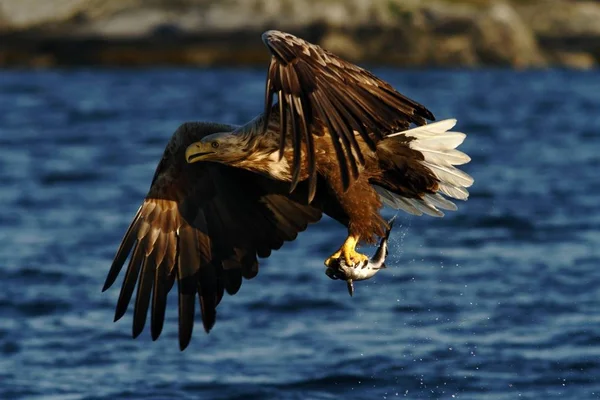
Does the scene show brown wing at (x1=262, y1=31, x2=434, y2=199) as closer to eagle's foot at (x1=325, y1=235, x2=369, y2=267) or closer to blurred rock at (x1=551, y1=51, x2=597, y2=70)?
eagle's foot at (x1=325, y1=235, x2=369, y2=267)

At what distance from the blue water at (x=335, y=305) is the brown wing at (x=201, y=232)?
0.95m

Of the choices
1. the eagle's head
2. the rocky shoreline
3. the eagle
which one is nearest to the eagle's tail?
the eagle

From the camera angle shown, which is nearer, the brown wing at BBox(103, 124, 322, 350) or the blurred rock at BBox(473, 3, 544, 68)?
the brown wing at BBox(103, 124, 322, 350)

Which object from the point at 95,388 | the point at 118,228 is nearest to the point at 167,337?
the point at 95,388

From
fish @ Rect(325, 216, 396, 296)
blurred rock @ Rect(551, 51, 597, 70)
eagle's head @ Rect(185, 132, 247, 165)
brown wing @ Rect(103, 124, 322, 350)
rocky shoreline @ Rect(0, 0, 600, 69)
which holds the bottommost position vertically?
fish @ Rect(325, 216, 396, 296)

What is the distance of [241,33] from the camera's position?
40.9 meters

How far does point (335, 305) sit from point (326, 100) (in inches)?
165

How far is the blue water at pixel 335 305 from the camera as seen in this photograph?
23.5ft

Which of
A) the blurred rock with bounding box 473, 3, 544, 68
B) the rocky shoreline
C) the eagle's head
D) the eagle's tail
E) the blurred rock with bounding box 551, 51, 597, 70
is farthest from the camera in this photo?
the blurred rock with bounding box 551, 51, 597, 70

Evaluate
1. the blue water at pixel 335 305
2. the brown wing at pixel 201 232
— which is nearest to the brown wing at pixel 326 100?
the brown wing at pixel 201 232

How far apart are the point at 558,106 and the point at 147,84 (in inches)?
424

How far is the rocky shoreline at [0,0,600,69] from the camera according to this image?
4025 cm

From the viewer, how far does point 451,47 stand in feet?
136

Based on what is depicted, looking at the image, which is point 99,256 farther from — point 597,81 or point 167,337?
point 597,81
